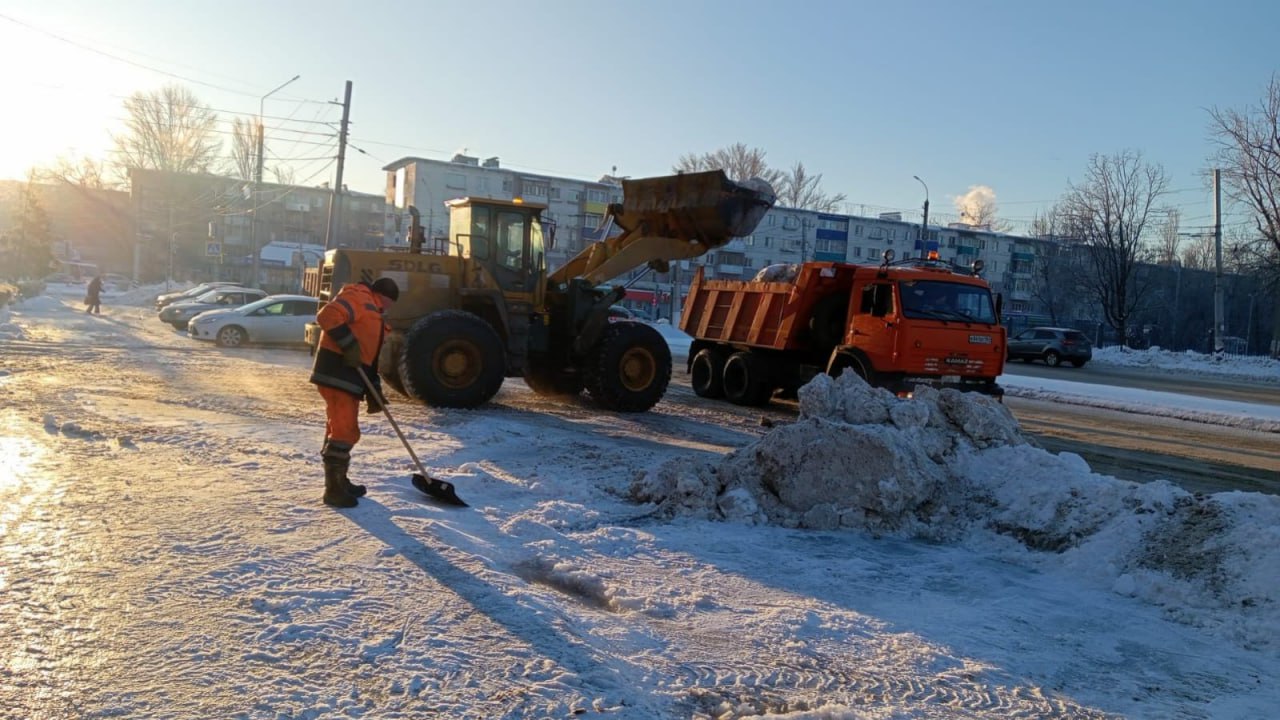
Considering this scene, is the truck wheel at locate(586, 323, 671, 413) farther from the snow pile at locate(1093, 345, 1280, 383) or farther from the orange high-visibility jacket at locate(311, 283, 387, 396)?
the snow pile at locate(1093, 345, 1280, 383)

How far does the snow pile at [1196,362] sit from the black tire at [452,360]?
117 ft

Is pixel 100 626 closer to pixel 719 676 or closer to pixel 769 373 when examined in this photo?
pixel 719 676

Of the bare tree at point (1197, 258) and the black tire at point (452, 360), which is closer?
the black tire at point (452, 360)

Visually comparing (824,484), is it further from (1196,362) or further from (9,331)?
(1196,362)

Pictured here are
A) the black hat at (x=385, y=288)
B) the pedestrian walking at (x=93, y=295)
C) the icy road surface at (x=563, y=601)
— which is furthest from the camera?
the pedestrian walking at (x=93, y=295)

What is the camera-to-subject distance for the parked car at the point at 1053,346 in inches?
1478

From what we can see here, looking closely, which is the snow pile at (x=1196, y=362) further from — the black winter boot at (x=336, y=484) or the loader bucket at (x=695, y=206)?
the black winter boot at (x=336, y=484)

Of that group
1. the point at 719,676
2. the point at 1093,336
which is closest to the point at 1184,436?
the point at 719,676

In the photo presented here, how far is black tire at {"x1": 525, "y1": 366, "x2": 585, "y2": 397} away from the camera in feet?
47.3

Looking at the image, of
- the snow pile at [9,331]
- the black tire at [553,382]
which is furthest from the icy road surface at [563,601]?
the snow pile at [9,331]

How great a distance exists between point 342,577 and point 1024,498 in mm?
5048

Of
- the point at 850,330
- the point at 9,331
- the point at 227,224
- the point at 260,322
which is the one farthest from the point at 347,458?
the point at 227,224

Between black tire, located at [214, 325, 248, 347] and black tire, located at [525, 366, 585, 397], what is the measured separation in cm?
1123

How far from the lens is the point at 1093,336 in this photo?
2485 inches
